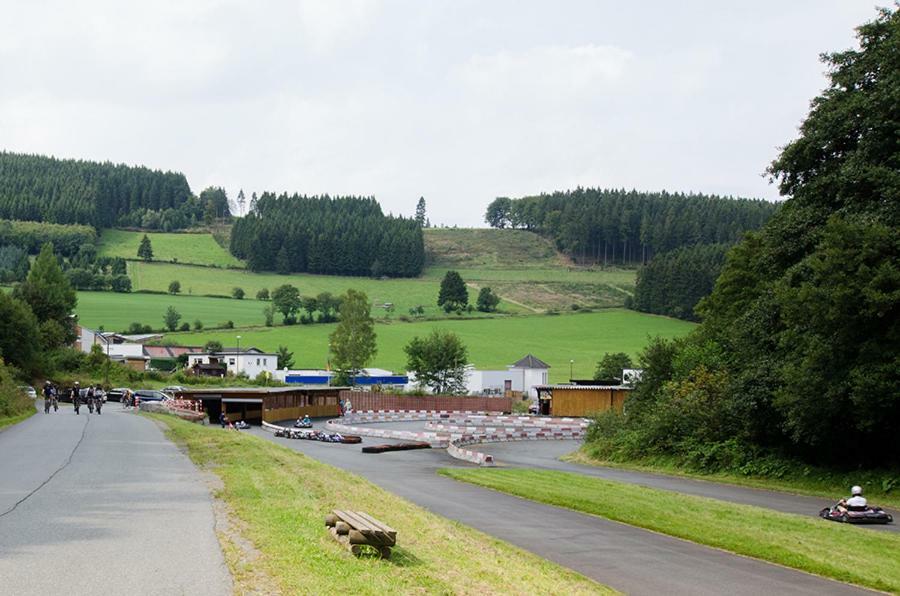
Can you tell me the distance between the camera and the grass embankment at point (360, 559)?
470 inches

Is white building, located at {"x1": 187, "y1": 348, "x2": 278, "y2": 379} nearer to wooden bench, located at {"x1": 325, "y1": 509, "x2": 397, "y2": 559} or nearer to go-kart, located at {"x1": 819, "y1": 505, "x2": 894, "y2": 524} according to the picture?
go-kart, located at {"x1": 819, "y1": 505, "x2": 894, "y2": 524}

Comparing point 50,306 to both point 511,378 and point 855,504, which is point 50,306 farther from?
point 855,504

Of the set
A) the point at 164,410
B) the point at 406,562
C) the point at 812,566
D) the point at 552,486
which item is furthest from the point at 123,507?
the point at 164,410

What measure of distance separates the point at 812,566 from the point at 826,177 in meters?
21.8

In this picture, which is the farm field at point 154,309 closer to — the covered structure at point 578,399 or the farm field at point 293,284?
the farm field at point 293,284

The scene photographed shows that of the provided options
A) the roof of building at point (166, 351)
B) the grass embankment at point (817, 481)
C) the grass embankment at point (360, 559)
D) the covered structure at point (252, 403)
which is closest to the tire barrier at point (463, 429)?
the covered structure at point (252, 403)

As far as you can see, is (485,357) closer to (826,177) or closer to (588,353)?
(588,353)

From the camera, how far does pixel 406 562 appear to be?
13.7 m

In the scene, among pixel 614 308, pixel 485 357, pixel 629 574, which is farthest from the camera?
pixel 614 308

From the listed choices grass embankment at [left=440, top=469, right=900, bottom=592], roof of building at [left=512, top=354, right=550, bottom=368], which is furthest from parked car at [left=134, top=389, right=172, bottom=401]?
roof of building at [left=512, top=354, right=550, bottom=368]

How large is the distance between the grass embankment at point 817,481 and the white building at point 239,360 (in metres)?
85.3

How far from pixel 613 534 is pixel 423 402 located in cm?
8025

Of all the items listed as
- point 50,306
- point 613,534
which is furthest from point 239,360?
point 613,534

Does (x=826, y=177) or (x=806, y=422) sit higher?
(x=826, y=177)
